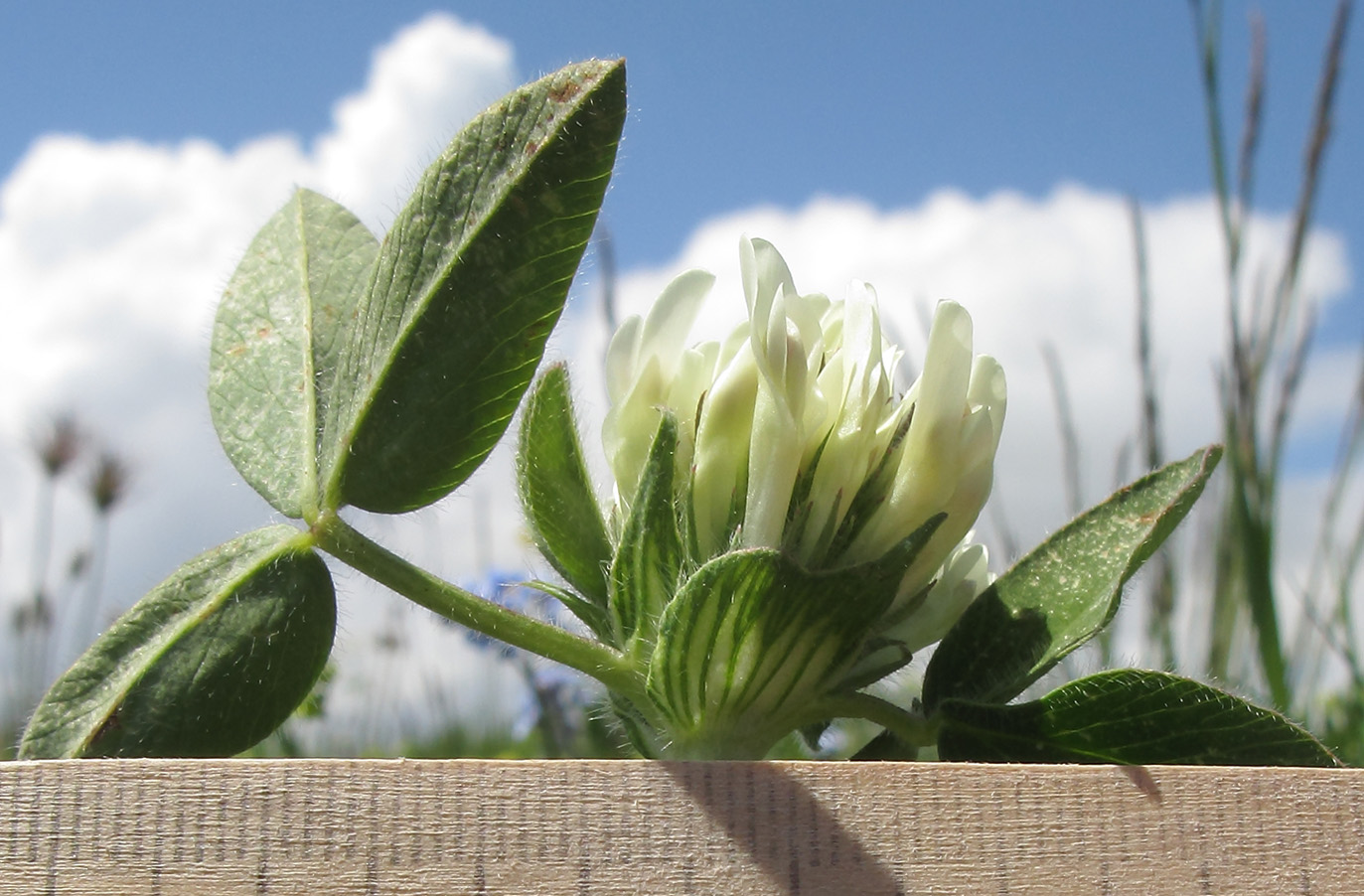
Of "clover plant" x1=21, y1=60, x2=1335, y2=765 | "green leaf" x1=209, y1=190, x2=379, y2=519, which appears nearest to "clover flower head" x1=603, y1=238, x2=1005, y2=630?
"clover plant" x1=21, y1=60, x2=1335, y2=765

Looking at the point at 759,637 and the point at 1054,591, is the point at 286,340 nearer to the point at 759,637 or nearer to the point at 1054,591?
the point at 759,637

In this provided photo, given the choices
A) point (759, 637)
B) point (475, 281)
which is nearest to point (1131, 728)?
point (759, 637)

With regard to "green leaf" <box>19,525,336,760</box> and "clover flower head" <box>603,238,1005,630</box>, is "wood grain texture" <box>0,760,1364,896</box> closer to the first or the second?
"green leaf" <box>19,525,336,760</box>

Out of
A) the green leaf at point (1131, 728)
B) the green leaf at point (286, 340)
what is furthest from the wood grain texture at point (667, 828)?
the green leaf at point (286, 340)

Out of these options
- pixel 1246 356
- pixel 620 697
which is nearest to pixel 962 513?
pixel 620 697

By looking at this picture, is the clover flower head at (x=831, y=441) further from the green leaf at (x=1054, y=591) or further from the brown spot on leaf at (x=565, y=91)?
the brown spot on leaf at (x=565, y=91)
